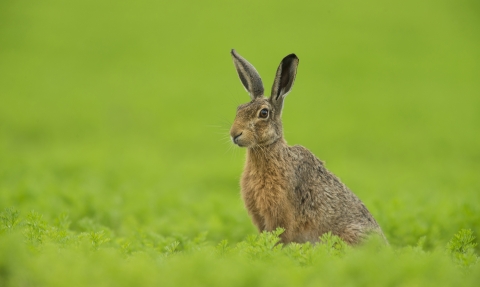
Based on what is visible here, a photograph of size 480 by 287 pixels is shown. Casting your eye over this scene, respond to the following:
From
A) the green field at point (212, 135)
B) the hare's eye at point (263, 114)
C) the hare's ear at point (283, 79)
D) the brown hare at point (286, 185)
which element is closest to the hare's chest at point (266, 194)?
the brown hare at point (286, 185)

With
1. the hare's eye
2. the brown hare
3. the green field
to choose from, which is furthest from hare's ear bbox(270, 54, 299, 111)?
the green field

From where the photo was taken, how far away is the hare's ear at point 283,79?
7828 millimetres

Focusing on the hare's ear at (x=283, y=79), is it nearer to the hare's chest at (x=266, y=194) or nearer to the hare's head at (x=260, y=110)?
the hare's head at (x=260, y=110)

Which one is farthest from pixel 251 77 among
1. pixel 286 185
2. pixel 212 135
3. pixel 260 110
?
pixel 212 135

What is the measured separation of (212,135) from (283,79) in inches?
777

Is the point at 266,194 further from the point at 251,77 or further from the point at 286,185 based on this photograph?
the point at 251,77

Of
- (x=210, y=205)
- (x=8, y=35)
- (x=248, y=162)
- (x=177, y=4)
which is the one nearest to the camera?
(x=248, y=162)

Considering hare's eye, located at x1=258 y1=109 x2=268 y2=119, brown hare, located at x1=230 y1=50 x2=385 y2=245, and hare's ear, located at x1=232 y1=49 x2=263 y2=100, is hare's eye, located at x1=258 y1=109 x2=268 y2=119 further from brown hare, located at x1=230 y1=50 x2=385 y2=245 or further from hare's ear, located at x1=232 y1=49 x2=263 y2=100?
hare's ear, located at x1=232 y1=49 x2=263 y2=100

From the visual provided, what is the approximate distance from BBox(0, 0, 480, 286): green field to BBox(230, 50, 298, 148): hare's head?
0.53 meters

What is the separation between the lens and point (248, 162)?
804 cm

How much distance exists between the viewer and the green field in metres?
5.39

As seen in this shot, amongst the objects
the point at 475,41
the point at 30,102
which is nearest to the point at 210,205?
the point at 30,102

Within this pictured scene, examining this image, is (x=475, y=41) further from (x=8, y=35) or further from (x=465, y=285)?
(x=465, y=285)

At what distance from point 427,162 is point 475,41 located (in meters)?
23.4
